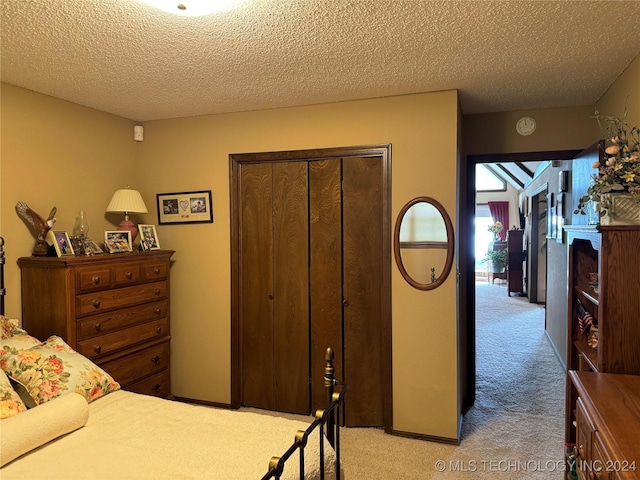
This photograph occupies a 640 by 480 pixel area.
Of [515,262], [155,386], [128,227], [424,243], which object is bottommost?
[155,386]

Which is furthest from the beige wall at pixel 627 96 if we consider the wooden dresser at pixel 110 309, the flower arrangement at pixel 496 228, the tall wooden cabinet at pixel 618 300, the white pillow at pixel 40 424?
the flower arrangement at pixel 496 228

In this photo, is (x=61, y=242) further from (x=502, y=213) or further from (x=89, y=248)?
(x=502, y=213)

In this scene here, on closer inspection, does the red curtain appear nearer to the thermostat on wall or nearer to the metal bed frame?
the thermostat on wall

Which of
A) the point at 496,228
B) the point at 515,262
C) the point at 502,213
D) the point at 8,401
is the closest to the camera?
the point at 8,401

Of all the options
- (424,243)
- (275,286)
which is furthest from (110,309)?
(424,243)

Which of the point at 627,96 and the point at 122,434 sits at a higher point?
the point at 627,96

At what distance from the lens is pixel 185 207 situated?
3.70 metres

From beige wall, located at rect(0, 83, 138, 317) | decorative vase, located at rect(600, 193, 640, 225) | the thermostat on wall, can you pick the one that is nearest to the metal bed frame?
decorative vase, located at rect(600, 193, 640, 225)

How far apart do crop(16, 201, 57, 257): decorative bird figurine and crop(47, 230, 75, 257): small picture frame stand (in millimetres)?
42

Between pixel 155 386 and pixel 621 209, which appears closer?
pixel 621 209

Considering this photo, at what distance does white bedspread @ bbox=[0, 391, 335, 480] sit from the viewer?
159cm

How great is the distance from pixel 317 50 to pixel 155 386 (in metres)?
2.80

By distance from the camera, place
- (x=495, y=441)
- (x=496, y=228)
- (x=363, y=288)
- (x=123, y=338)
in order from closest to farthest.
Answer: (x=495, y=441) → (x=123, y=338) → (x=363, y=288) → (x=496, y=228)

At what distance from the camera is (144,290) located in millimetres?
3340
